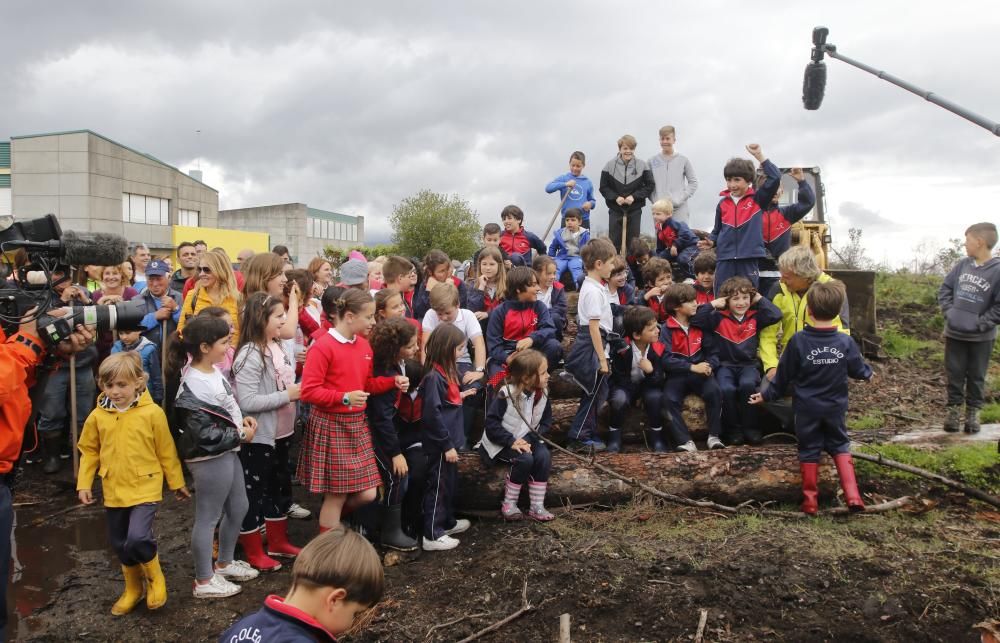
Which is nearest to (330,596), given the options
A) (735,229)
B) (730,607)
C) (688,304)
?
(730,607)

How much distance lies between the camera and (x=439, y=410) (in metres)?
4.92

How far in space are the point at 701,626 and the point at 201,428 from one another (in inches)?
121

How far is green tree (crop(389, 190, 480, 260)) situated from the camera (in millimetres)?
34000

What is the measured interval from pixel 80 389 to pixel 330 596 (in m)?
6.00

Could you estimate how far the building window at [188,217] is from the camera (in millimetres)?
32528

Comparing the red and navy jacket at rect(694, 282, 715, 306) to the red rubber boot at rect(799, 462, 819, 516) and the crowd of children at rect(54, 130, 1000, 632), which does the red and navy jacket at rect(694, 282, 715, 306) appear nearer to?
the crowd of children at rect(54, 130, 1000, 632)

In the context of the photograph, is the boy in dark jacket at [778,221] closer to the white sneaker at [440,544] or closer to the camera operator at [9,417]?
the white sneaker at [440,544]

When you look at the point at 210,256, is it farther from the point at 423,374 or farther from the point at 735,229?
the point at 735,229

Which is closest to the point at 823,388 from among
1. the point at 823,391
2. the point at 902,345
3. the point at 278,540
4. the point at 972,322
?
the point at 823,391

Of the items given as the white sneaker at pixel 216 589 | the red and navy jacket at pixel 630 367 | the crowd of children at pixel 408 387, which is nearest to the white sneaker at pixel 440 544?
the crowd of children at pixel 408 387

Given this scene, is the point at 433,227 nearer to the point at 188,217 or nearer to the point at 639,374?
the point at 188,217

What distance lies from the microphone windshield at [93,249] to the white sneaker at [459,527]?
2.94 metres

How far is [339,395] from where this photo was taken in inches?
176

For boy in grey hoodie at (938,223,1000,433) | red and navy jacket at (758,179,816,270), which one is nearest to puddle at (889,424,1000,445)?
boy in grey hoodie at (938,223,1000,433)
